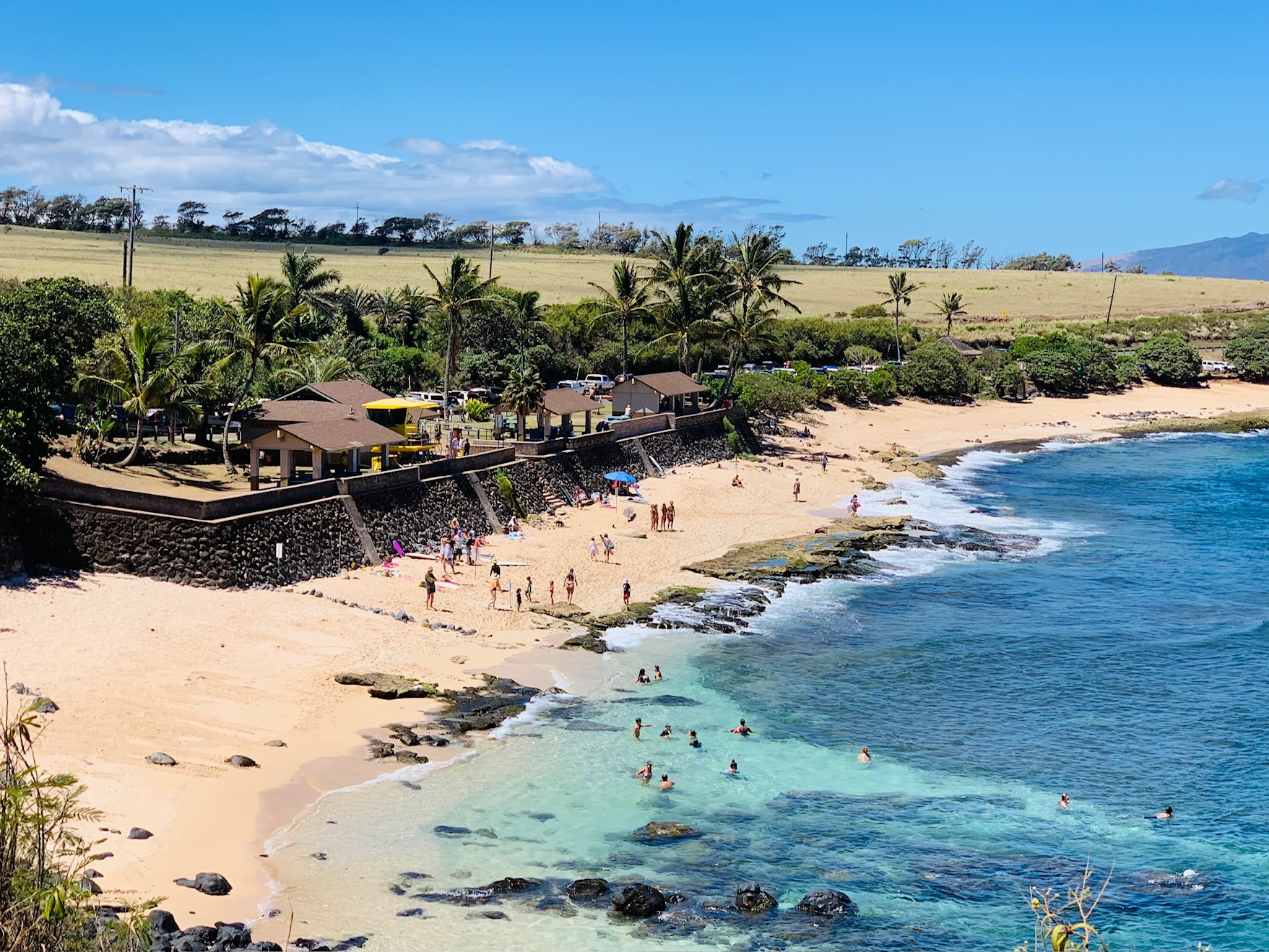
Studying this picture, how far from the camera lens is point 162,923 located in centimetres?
1895

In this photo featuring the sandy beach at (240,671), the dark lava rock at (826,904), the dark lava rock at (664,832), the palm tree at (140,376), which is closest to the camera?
the dark lava rock at (826,904)

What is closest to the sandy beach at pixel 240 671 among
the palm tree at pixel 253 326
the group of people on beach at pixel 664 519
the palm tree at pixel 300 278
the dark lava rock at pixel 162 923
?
the dark lava rock at pixel 162 923

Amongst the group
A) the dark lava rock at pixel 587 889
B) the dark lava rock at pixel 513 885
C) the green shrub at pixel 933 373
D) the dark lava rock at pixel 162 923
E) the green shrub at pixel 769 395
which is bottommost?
the dark lava rock at pixel 513 885

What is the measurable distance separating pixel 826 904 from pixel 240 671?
51.4ft

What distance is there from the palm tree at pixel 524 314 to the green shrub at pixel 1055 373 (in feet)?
153

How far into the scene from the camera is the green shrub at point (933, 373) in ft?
317

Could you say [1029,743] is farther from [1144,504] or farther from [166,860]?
[1144,504]

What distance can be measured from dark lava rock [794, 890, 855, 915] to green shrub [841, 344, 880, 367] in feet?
275

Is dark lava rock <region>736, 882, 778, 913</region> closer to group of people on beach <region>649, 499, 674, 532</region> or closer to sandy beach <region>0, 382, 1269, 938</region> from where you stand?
sandy beach <region>0, 382, 1269, 938</region>

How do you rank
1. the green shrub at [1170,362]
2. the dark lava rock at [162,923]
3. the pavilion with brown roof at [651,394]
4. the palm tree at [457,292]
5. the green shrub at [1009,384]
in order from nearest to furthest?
the dark lava rock at [162,923] → the palm tree at [457,292] → the pavilion with brown roof at [651,394] → the green shrub at [1009,384] → the green shrub at [1170,362]

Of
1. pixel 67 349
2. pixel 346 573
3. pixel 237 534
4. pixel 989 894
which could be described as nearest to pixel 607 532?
pixel 346 573

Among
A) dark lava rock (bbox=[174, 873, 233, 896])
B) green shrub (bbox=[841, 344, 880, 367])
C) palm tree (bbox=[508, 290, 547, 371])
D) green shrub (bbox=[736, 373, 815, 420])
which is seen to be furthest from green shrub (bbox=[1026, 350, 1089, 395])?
dark lava rock (bbox=[174, 873, 233, 896])

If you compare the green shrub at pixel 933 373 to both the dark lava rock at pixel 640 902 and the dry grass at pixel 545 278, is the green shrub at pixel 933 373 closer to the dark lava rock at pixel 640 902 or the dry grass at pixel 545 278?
the dry grass at pixel 545 278

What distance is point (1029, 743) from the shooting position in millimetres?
31234
